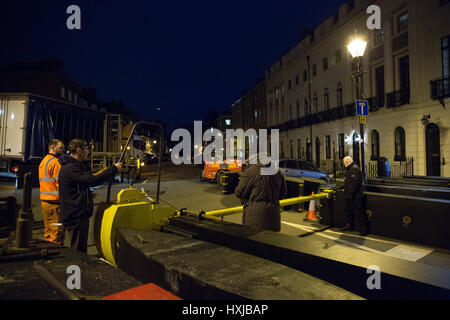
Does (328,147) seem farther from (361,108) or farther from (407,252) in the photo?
(407,252)

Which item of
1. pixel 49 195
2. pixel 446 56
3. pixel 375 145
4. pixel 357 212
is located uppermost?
pixel 446 56

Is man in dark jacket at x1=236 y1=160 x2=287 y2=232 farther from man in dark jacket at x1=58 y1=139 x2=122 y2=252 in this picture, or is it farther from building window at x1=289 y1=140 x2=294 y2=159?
building window at x1=289 y1=140 x2=294 y2=159

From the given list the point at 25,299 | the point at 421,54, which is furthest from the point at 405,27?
the point at 25,299

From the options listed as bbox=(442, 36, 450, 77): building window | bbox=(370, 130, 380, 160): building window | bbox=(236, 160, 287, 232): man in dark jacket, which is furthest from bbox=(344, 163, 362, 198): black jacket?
bbox=(370, 130, 380, 160): building window

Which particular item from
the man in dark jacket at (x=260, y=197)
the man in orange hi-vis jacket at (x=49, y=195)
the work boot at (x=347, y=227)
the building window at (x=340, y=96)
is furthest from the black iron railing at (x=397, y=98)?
the man in orange hi-vis jacket at (x=49, y=195)

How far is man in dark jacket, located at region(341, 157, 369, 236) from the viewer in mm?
6578

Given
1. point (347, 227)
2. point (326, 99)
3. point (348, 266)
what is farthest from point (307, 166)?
point (326, 99)

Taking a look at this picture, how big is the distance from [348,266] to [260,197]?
7.49 feet

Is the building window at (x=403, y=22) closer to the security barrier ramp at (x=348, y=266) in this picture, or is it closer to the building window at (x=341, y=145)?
the building window at (x=341, y=145)

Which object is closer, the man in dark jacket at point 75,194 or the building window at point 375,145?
the man in dark jacket at point 75,194

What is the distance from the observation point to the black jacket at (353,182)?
Result: 6.59 metres

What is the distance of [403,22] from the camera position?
19.2 meters

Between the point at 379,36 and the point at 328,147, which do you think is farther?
the point at 328,147

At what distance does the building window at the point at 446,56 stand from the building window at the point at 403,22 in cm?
338
